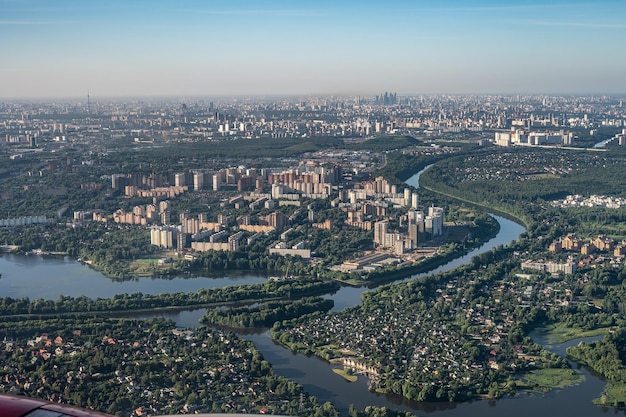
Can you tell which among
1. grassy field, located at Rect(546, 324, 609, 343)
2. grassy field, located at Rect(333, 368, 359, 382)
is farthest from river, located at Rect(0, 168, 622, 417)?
grassy field, located at Rect(546, 324, 609, 343)

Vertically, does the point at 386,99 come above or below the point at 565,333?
above

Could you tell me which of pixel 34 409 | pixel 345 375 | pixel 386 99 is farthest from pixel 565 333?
pixel 386 99

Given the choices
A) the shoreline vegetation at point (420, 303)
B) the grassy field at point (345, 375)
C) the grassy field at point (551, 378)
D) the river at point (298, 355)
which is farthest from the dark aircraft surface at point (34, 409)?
the grassy field at point (551, 378)

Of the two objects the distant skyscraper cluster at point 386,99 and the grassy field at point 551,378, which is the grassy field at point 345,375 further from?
the distant skyscraper cluster at point 386,99

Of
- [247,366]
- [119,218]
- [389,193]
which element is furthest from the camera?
[389,193]

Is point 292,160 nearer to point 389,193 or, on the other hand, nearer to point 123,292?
point 389,193

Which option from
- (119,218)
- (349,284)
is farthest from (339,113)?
(349,284)

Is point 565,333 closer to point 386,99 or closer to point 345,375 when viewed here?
point 345,375

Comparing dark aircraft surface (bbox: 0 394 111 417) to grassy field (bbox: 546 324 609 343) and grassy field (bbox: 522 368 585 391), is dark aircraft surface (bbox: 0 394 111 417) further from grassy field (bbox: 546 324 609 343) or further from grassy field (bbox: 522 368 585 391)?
grassy field (bbox: 546 324 609 343)
